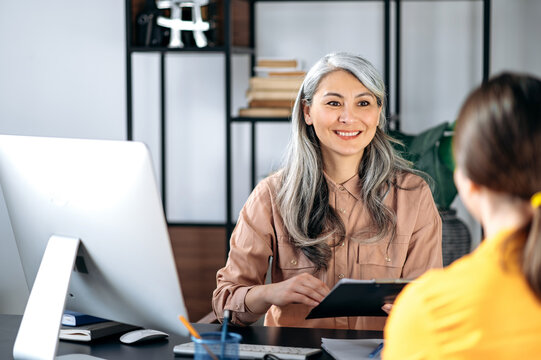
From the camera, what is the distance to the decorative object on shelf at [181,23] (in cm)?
294

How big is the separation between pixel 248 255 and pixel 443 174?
1.34 m

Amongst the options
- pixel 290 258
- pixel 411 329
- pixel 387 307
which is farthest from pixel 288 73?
pixel 411 329

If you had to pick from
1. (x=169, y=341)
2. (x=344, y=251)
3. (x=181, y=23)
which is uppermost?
(x=181, y=23)

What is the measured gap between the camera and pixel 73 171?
1.26 m

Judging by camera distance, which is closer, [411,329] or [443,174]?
[411,329]

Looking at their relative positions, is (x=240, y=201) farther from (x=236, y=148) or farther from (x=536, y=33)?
(x=536, y=33)

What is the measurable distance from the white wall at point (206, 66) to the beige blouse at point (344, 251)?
59.7 inches

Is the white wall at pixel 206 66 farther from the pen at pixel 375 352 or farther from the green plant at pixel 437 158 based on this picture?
the pen at pixel 375 352

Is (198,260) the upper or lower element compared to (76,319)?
lower

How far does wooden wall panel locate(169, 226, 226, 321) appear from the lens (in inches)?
134

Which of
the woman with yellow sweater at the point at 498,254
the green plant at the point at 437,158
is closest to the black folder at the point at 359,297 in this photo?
the woman with yellow sweater at the point at 498,254

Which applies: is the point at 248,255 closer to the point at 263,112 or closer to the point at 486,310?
the point at 486,310

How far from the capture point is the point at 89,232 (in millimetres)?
1304

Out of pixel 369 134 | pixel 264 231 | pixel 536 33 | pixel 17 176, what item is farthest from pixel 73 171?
pixel 536 33
